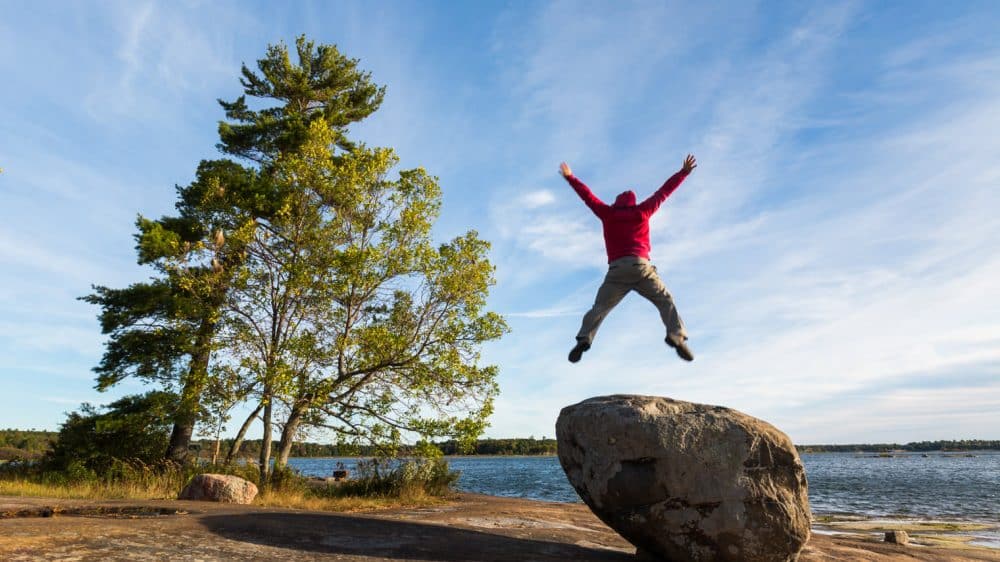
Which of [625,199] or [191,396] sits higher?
[625,199]

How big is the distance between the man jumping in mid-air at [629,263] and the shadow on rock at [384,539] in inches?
108

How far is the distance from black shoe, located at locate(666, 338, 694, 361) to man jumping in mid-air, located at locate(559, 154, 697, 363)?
0.17 meters

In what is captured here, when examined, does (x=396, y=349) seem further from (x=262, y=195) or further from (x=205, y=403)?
(x=262, y=195)

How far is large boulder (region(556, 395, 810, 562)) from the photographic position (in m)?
8.09

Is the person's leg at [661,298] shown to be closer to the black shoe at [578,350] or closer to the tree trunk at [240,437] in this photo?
the black shoe at [578,350]

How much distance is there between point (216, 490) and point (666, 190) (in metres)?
10.7

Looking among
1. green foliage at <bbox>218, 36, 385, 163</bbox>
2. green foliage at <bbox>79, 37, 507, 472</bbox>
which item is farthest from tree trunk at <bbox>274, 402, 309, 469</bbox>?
green foliage at <bbox>218, 36, 385, 163</bbox>

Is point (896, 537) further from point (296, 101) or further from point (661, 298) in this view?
point (296, 101)

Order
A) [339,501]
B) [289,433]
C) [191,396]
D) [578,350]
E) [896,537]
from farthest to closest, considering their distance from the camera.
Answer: [289,433]
[191,396]
[339,501]
[896,537]
[578,350]

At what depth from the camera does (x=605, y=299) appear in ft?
28.0

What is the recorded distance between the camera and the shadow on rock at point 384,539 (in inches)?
306

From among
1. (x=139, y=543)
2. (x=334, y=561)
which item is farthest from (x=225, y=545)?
(x=334, y=561)

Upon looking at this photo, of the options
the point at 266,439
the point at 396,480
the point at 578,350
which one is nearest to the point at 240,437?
the point at 266,439

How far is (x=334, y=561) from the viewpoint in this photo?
7.01 meters
